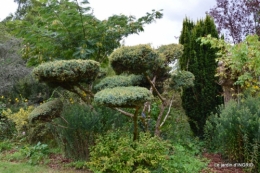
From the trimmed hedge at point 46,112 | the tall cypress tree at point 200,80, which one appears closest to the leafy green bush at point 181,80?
the tall cypress tree at point 200,80

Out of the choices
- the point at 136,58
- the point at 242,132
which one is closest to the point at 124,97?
the point at 136,58

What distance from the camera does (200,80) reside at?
5613mm

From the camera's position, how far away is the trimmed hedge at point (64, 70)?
354cm

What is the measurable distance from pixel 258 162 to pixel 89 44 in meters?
3.77

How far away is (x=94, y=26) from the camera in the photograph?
5.30 metres

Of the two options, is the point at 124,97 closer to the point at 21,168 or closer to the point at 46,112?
the point at 46,112

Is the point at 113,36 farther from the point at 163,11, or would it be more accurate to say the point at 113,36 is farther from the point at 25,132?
the point at 25,132

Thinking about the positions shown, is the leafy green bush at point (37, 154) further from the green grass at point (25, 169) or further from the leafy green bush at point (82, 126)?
the leafy green bush at point (82, 126)

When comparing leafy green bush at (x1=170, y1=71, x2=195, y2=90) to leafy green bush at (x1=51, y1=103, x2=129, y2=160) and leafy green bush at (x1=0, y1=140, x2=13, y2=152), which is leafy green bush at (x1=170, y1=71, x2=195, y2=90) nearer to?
leafy green bush at (x1=51, y1=103, x2=129, y2=160)

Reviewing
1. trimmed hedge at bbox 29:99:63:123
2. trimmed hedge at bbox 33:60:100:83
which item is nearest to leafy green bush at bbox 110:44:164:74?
trimmed hedge at bbox 33:60:100:83

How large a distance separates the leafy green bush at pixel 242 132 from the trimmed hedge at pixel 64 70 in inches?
89.0

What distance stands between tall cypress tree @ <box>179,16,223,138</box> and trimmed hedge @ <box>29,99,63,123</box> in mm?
2962

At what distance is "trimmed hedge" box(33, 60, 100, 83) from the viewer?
11.6 feet

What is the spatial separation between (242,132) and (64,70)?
2.82 m
